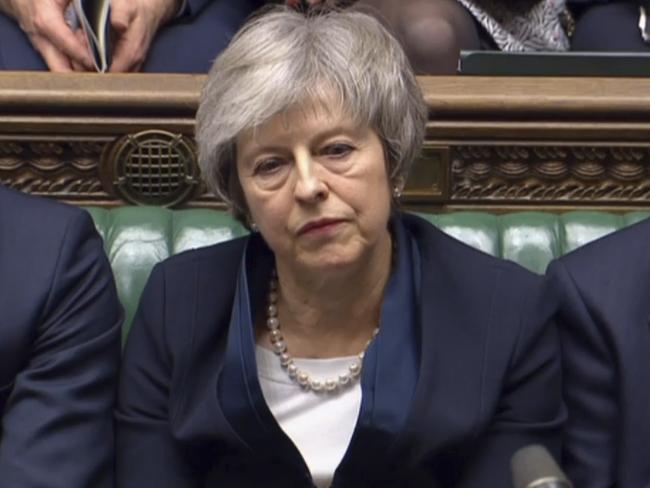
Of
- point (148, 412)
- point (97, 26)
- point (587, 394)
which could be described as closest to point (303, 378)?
point (148, 412)

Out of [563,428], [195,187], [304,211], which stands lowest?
[563,428]

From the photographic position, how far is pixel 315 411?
150 centimetres

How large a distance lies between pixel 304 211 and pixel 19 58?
665 millimetres

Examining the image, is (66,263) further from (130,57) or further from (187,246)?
(130,57)

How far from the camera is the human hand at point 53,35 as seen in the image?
1854 millimetres

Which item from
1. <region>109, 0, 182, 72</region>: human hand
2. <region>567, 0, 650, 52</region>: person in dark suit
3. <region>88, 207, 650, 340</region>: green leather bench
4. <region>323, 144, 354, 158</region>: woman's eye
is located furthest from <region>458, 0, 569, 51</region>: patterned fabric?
<region>323, 144, 354, 158</region>: woman's eye

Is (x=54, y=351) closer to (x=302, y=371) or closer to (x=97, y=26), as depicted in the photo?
(x=302, y=371)

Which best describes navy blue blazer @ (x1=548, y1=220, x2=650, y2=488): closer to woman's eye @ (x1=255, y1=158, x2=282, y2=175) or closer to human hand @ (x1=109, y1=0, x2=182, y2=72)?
woman's eye @ (x1=255, y1=158, x2=282, y2=175)

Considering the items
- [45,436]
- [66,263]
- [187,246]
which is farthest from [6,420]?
[187,246]

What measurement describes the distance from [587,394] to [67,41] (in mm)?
798

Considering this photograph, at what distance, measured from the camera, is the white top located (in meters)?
1.48

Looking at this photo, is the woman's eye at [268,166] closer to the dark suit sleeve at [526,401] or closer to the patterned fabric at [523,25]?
the dark suit sleeve at [526,401]

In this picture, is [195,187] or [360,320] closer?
[360,320]

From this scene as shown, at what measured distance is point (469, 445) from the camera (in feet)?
4.77
